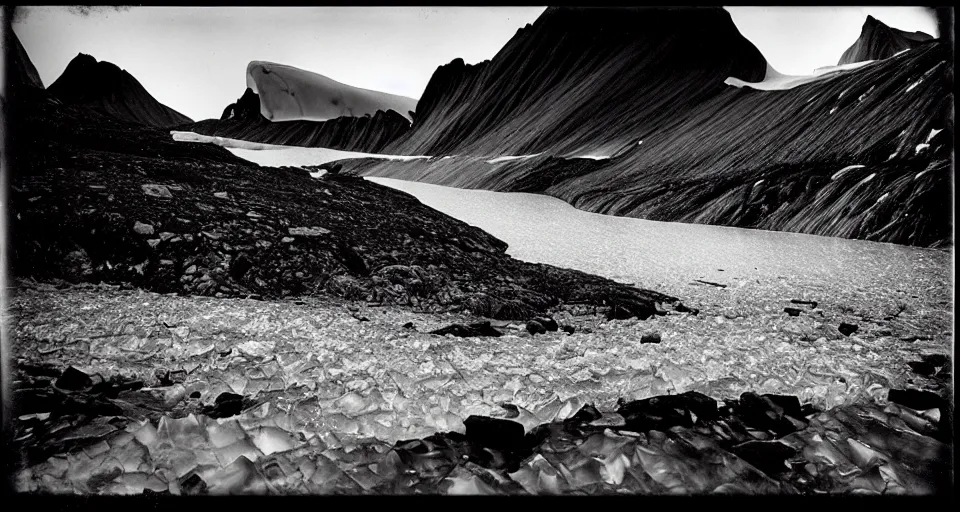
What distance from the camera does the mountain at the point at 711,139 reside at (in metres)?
2.02

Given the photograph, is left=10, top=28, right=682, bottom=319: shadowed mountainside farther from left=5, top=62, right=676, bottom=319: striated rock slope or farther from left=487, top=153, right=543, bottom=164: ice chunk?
left=487, top=153, right=543, bottom=164: ice chunk

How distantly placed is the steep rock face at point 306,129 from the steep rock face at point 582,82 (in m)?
0.12

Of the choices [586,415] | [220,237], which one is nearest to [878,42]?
[586,415]

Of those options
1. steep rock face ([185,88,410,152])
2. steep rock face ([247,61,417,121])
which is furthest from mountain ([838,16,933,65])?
steep rock face ([185,88,410,152])

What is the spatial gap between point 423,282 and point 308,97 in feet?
3.23

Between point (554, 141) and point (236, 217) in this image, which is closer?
point (236, 217)

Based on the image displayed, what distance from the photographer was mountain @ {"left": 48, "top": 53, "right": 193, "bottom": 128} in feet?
5.68

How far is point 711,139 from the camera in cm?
397

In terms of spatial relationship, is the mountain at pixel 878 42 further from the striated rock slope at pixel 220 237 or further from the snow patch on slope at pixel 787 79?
the striated rock slope at pixel 220 237

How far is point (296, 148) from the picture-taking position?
238cm

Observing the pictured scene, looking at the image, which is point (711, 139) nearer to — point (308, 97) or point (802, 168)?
point (802, 168)
